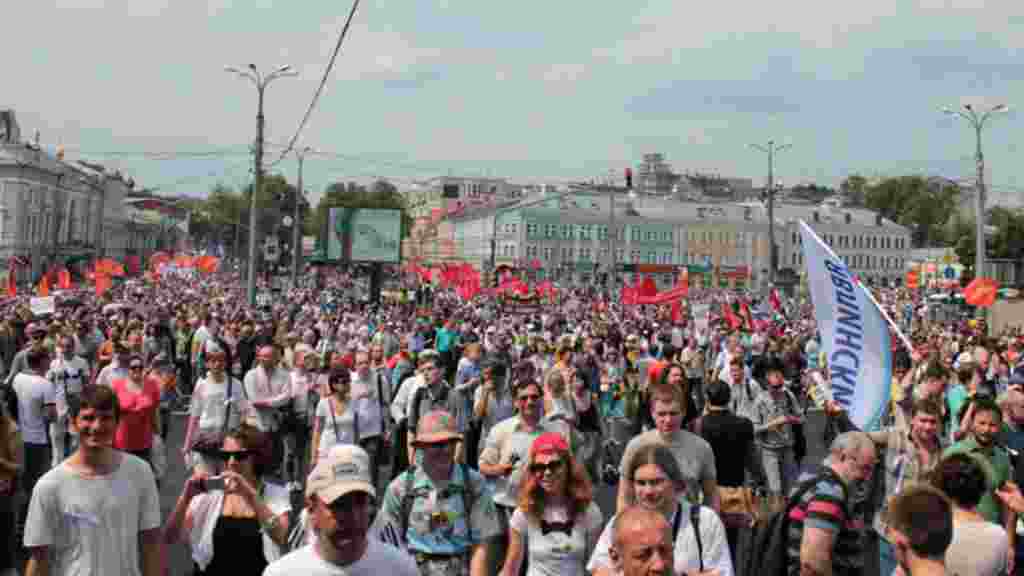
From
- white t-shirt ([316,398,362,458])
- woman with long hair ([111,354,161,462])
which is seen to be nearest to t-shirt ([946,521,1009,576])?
white t-shirt ([316,398,362,458])

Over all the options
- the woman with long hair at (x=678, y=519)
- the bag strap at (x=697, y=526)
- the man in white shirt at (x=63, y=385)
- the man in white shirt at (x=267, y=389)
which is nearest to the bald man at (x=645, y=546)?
the woman with long hair at (x=678, y=519)

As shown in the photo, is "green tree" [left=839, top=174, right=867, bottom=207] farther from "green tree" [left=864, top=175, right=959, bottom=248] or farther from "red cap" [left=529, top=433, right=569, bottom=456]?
"red cap" [left=529, top=433, right=569, bottom=456]

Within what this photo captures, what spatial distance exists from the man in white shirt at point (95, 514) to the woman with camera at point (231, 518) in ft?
0.45

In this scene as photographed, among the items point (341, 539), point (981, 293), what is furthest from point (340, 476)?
point (981, 293)

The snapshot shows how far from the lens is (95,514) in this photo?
177 inches

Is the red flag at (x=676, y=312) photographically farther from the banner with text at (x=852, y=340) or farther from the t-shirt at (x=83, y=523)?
the t-shirt at (x=83, y=523)

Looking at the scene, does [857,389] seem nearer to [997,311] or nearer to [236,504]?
[236,504]

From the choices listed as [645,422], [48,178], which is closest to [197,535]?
[645,422]

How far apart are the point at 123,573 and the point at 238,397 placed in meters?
4.32

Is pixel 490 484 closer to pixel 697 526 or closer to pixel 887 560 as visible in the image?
pixel 887 560

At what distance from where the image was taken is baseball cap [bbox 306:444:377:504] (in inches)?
131

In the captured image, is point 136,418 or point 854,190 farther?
point 854,190

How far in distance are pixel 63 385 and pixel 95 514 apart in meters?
6.15

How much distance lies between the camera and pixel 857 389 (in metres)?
7.19
